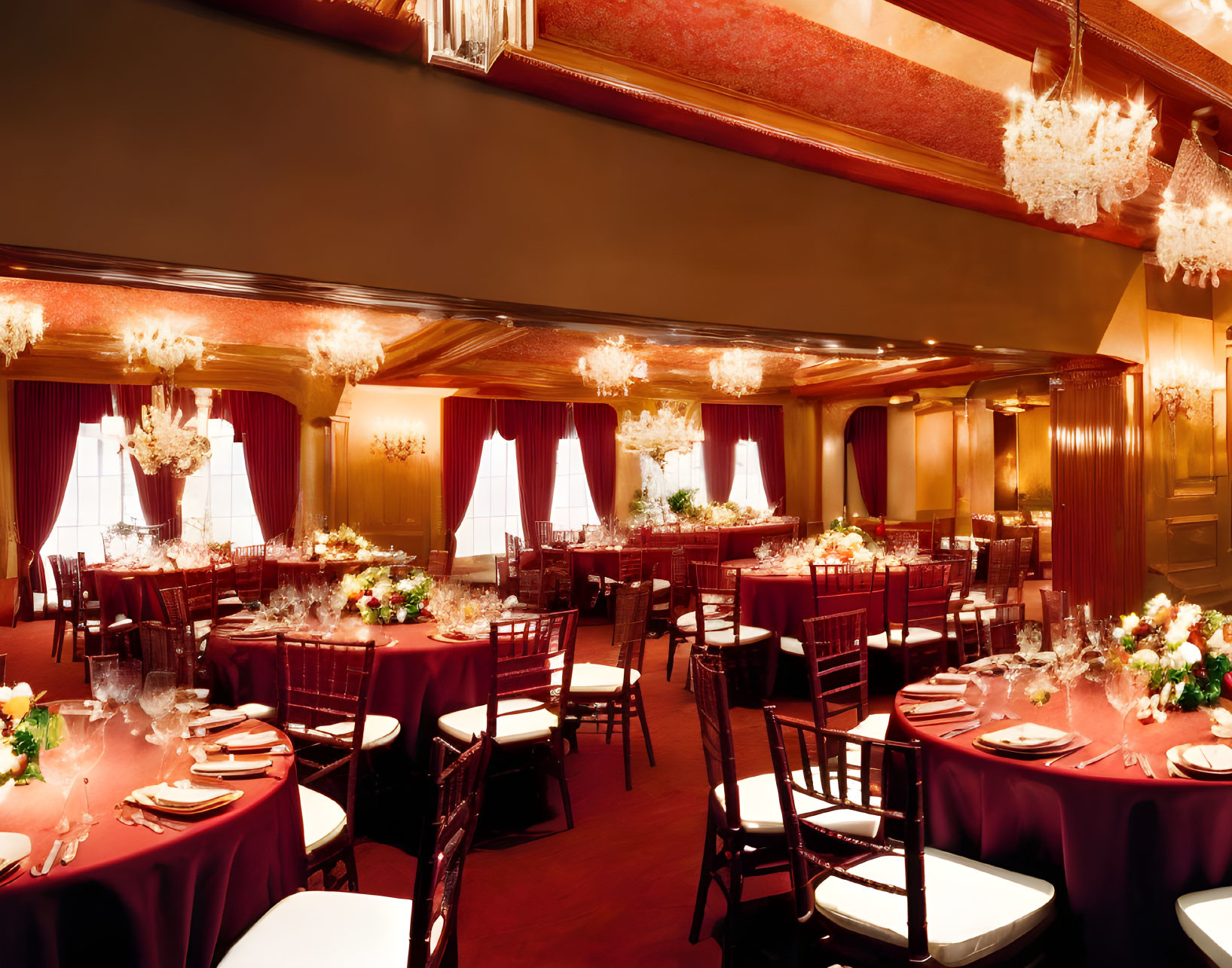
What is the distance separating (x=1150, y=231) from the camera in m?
6.31

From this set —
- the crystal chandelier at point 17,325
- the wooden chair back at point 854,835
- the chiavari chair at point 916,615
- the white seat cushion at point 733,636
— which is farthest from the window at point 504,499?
the wooden chair back at point 854,835

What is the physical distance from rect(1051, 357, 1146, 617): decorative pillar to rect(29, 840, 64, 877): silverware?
23.0ft

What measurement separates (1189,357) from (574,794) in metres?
6.53

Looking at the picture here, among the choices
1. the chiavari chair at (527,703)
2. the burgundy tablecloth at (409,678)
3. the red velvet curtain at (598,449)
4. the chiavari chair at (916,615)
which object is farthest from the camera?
the red velvet curtain at (598,449)

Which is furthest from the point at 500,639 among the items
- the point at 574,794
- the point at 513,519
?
the point at 513,519

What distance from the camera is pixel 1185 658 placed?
8.93 feet

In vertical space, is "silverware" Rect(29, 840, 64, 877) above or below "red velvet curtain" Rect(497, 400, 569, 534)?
below

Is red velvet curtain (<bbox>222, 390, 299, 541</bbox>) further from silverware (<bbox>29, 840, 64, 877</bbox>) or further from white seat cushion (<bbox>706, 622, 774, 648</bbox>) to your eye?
silverware (<bbox>29, 840, 64, 877</bbox>)

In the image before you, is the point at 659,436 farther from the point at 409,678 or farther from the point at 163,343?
the point at 409,678

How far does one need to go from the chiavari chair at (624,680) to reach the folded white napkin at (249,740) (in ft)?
6.36

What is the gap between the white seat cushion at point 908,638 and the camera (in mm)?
5516

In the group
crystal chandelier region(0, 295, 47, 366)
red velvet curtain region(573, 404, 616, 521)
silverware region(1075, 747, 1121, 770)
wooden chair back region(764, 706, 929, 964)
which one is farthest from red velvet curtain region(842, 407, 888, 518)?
silverware region(1075, 747, 1121, 770)

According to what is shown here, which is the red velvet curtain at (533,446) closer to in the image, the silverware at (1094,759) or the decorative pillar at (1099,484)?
the decorative pillar at (1099,484)

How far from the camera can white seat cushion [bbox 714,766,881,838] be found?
2637 mm
